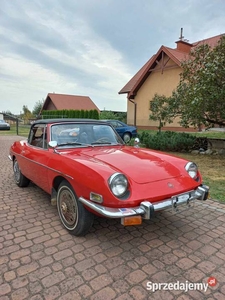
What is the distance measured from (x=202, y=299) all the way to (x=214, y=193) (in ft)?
9.32

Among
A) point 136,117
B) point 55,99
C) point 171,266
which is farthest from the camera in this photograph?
point 55,99

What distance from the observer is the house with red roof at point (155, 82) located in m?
17.7

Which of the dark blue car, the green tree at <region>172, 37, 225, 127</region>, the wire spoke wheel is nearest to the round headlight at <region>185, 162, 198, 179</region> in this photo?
the wire spoke wheel

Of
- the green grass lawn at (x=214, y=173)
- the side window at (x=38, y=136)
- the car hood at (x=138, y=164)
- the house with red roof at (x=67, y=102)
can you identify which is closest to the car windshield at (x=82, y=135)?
the side window at (x=38, y=136)

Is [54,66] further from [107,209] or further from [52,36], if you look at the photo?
[107,209]

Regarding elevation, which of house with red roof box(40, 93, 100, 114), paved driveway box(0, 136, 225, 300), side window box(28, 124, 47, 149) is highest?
house with red roof box(40, 93, 100, 114)

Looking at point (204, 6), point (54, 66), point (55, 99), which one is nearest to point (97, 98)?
point (55, 99)

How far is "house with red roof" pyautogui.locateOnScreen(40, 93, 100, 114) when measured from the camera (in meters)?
33.0

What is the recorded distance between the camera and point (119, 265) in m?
2.21

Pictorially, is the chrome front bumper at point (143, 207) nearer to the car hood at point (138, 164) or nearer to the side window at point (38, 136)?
the car hood at point (138, 164)

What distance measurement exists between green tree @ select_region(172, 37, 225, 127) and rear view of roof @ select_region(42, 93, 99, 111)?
26992mm

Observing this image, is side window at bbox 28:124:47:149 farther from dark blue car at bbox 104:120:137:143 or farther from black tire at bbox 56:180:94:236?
dark blue car at bbox 104:120:137:143

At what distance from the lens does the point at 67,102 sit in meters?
34.2

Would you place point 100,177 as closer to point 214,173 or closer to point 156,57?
point 214,173
